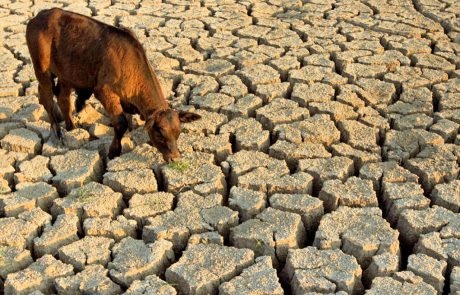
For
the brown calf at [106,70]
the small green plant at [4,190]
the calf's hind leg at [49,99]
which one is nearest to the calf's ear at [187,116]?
the brown calf at [106,70]

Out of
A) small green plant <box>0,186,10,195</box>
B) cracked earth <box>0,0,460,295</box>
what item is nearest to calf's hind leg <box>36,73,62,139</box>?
cracked earth <box>0,0,460,295</box>

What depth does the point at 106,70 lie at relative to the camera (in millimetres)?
4668

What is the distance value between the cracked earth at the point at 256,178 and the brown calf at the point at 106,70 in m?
0.28

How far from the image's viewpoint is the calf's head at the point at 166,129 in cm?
443

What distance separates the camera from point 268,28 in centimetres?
736

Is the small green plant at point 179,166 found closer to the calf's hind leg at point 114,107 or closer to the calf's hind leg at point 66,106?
the calf's hind leg at point 114,107

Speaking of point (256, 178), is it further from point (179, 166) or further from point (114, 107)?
point (114, 107)

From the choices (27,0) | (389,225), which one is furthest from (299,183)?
(27,0)

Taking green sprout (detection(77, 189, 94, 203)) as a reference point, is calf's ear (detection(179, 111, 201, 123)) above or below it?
above

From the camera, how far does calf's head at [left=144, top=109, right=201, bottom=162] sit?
4.43 meters

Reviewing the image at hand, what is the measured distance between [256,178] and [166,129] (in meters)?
0.71

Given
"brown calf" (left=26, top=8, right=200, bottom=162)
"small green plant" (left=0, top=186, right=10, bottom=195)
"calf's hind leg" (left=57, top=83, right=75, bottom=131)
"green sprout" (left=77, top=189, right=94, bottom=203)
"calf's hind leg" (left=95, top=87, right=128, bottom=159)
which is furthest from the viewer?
"calf's hind leg" (left=57, top=83, right=75, bottom=131)

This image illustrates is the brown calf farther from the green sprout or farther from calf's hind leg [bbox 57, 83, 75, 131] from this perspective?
the green sprout

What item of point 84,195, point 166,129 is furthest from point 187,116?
point 84,195
